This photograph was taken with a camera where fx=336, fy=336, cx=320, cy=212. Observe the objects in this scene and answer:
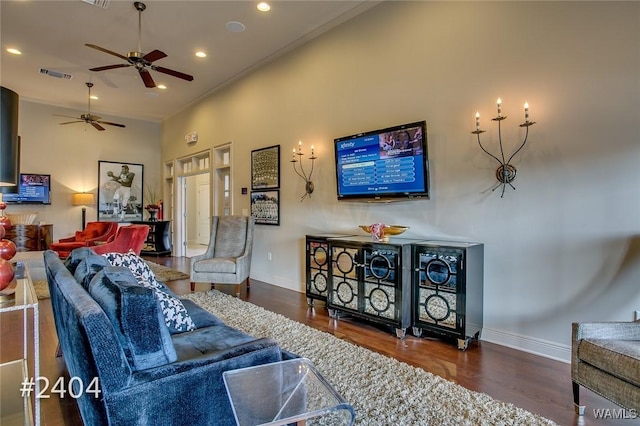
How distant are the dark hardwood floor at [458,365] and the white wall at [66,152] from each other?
4.98m

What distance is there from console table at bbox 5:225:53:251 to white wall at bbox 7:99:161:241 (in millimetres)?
1039

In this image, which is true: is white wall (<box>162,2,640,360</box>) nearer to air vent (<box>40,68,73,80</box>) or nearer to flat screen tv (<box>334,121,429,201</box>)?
flat screen tv (<box>334,121,429,201</box>)

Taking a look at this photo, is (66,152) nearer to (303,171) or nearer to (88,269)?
(303,171)

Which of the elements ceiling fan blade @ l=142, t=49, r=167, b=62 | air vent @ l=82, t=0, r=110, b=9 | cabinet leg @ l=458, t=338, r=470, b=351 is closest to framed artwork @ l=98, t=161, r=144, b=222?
air vent @ l=82, t=0, r=110, b=9

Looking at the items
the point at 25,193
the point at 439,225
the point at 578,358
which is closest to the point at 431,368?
the point at 578,358

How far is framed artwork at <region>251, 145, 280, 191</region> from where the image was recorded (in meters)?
5.24

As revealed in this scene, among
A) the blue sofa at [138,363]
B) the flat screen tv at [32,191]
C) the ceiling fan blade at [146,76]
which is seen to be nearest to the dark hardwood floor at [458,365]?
the blue sofa at [138,363]

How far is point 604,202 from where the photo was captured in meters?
2.44

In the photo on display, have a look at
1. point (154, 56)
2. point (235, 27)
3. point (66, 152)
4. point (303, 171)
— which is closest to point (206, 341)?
point (303, 171)

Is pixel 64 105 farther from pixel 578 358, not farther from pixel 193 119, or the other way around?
pixel 578 358

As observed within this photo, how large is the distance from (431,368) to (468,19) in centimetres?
307

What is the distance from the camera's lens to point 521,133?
2818 millimetres

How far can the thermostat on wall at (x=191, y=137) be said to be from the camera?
7.44 m

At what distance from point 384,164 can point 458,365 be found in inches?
80.0
